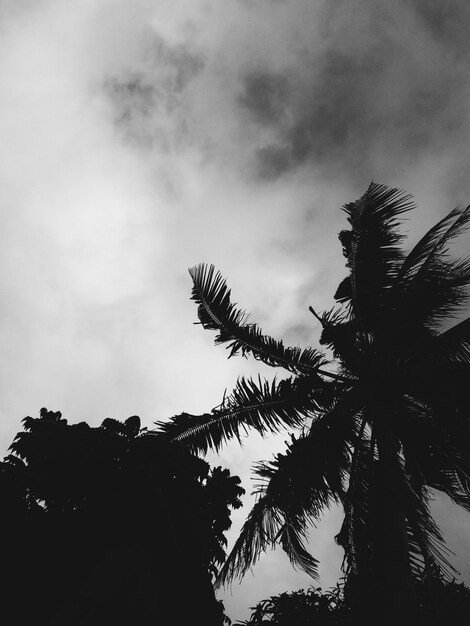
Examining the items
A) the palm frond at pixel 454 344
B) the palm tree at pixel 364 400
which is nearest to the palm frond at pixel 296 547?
the palm tree at pixel 364 400

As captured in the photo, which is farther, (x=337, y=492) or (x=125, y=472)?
(x=337, y=492)

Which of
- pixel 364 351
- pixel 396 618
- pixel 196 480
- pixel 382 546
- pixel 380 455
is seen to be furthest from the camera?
pixel 364 351

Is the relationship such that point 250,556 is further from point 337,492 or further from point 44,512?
point 44,512

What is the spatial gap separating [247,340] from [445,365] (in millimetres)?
2850

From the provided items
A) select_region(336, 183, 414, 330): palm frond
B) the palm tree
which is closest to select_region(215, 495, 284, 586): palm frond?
the palm tree

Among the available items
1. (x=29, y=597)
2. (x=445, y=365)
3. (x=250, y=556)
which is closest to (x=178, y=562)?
(x=250, y=556)

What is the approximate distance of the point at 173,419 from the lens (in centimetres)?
710

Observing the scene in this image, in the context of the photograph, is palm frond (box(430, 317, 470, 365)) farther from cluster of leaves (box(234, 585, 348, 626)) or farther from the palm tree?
cluster of leaves (box(234, 585, 348, 626))

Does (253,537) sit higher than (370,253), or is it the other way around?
(370,253)

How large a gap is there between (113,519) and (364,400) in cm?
378

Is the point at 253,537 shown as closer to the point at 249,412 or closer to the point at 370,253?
the point at 249,412

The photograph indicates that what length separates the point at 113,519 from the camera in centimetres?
613

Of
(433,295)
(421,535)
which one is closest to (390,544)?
(421,535)

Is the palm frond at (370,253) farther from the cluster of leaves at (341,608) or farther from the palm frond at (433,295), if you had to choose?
the cluster of leaves at (341,608)
